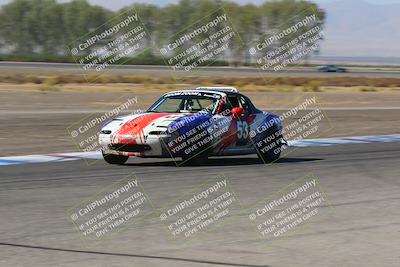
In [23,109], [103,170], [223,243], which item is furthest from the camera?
[23,109]

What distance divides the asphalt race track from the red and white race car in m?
0.31

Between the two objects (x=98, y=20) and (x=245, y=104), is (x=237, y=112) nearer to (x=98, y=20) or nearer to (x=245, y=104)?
(x=245, y=104)

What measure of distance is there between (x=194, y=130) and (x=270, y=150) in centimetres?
226

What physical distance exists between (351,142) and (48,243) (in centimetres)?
1395

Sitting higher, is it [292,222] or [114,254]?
[114,254]

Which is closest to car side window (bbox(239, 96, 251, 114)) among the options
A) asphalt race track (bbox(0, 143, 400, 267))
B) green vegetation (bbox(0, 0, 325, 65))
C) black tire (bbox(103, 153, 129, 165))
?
asphalt race track (bbox(0, 143, 400, 267))

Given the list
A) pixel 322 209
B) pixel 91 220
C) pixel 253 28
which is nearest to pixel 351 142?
pixel 322 209

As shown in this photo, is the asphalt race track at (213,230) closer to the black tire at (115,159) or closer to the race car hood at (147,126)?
the black tire at (115,159)

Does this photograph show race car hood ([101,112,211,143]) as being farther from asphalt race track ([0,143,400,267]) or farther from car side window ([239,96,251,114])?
car side window ([239,96,251,114])

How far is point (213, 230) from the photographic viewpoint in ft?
27.9

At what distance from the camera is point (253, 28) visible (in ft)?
408

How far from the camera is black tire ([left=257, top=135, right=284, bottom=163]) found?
15280 millimetres

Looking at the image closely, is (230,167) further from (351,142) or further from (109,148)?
(351,142)

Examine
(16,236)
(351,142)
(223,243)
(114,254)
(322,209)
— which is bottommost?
(351,142)
